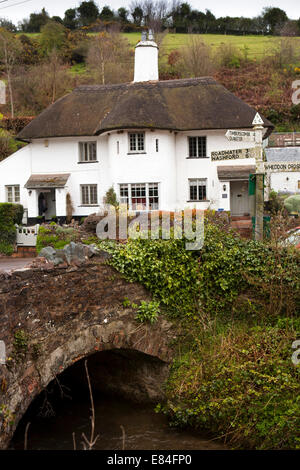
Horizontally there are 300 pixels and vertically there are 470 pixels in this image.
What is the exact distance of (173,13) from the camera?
68.2m

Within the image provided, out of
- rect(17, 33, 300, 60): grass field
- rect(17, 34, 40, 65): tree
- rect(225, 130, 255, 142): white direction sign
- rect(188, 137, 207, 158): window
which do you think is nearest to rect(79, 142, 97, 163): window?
rect(188, 137, 207, 158): window

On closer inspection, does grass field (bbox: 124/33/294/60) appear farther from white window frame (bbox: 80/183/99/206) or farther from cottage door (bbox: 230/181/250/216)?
white window frame (bbox: 80/183/99/206)

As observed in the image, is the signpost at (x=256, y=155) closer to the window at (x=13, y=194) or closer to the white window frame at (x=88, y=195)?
the white window frame at (x=88, y=195)

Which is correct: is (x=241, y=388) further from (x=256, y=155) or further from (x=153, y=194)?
(x=153, y=194)

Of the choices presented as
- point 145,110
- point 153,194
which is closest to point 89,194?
point 153,194

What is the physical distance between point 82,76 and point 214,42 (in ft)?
68.6

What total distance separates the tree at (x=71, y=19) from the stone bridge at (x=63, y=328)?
62632 mm

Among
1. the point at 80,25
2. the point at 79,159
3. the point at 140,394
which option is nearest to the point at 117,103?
the point at 79,159

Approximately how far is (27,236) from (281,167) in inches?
457

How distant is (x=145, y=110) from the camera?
2456 centimetres

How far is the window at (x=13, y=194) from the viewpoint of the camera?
27359 millimetres

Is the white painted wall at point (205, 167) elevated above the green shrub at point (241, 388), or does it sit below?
above

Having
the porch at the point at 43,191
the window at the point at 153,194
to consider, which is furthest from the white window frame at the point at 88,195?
the window at the point at 153,194

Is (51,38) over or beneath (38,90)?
over
